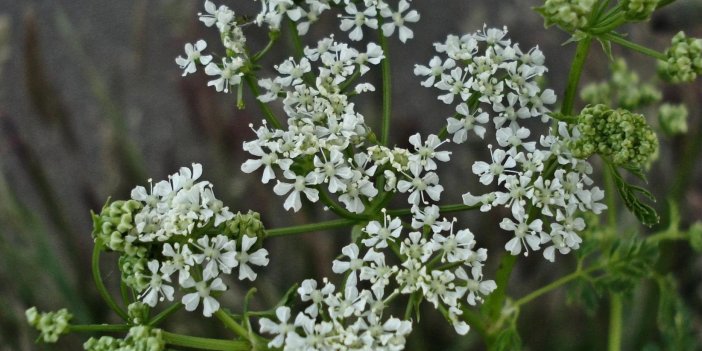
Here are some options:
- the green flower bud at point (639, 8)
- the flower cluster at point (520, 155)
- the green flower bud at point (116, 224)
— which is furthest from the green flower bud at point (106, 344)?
the green flower bud at point (639, 8)

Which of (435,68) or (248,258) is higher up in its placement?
(435,68)

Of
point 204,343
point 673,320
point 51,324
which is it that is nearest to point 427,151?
point 204,343

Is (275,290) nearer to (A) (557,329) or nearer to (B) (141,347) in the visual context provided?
(A) (557,329)

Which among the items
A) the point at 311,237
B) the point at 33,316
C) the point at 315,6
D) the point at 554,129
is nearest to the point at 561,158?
the point at 554,129

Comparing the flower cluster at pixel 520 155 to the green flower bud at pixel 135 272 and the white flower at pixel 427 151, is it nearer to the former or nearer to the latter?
the white flower at pixel 427 151

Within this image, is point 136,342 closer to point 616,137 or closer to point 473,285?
point 473,285
